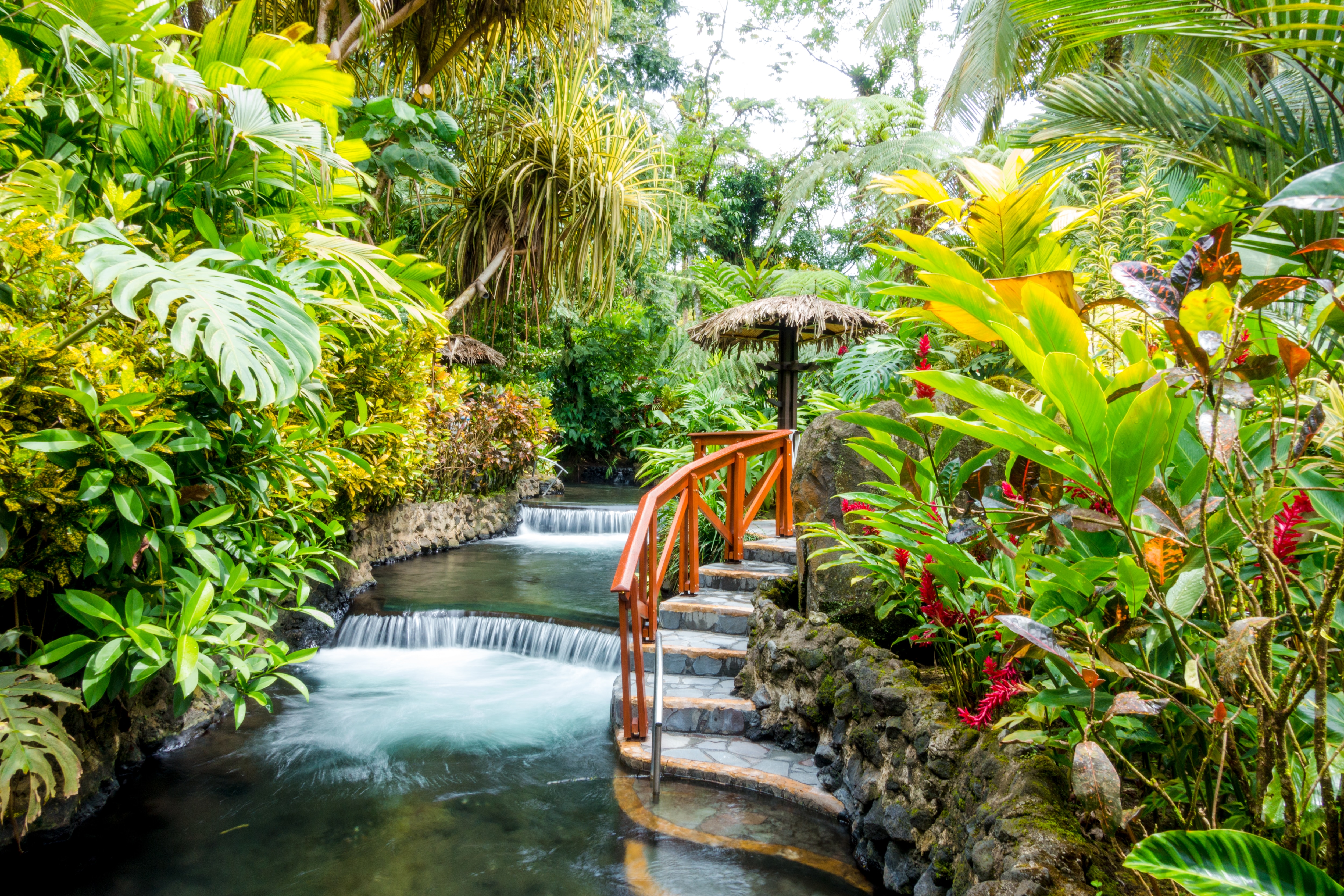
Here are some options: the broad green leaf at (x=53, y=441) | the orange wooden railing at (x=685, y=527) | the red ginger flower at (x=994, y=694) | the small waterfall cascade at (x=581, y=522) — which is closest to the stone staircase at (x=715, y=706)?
the orange wooden railing at (x=685, y=527)

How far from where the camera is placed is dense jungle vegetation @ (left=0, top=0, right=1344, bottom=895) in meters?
1.22

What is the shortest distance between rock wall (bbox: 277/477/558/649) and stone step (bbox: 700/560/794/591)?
2442 mm

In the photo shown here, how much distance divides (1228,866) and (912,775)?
1580mm

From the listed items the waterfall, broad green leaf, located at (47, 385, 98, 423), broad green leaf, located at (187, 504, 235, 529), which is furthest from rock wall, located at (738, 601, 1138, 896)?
broad green leaf, located at (47, 385, 98, 423)

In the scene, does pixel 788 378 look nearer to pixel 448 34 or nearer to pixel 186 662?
pixel 448 34

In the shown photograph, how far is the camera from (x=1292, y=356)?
112cm

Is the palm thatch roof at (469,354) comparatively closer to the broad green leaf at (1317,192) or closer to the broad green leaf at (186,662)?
the broad green leaf at (186,662)

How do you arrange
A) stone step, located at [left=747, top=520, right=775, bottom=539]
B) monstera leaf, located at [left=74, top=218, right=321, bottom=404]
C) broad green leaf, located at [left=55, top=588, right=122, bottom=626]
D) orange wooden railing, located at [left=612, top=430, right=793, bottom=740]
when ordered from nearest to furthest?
monstera leaf, located at [left=74, top=218, right=321, bottom=404], broad green leaf, located at [left=55, top=588, right=122, bottom=626], orange wooden railing, located at [left=612, top=430, right=793, bottom=740], stone step, located at [left=747, top=520, right=775, bottom=539]

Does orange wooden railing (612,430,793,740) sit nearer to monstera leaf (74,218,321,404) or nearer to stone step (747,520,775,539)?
stone step (747,520,775,539)

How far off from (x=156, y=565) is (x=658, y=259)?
13844 mm

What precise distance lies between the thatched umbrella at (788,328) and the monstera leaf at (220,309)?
427cm

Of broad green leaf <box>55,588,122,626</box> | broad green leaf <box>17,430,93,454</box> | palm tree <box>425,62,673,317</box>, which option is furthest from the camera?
palm tree <box>425,62,673,317</box>

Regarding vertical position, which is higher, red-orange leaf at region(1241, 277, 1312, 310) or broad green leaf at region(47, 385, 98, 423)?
red-orange leaf at region(1241, 277, 1312, 310)

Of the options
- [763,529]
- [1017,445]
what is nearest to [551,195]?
[763,529]
